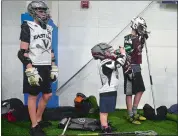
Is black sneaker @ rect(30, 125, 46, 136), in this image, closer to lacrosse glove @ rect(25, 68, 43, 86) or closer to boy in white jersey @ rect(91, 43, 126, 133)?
lacrosse glove @ rect(25, 68, 43, 86)

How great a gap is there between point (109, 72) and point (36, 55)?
0.67 metres

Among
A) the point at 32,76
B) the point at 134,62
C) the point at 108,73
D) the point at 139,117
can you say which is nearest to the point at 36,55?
the point at 32,76

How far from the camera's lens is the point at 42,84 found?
2.31 m

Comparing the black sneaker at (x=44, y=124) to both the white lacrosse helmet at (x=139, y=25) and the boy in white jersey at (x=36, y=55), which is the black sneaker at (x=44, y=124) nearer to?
the boy in white jersey at (x=36, y=55)

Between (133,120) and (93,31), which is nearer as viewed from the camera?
(133,120)

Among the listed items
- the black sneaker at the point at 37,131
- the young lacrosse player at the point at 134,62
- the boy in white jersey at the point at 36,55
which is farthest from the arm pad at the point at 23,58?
the young lacrosse player at the point at 134,62

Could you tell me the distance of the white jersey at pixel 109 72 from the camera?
7.62 feet

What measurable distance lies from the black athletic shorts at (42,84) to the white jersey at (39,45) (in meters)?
0.05

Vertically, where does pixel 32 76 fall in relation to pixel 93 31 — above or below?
below

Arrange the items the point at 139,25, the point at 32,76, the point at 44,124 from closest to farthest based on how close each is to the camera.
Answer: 1. the point at 32,76
2. the point at 44,124
3. the point at 139,25

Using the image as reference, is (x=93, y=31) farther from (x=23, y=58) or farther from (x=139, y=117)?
(x=23, y=58)

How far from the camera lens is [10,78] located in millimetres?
3150

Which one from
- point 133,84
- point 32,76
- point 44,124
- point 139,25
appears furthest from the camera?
point 133,84

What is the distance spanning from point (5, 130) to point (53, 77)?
687 mm
